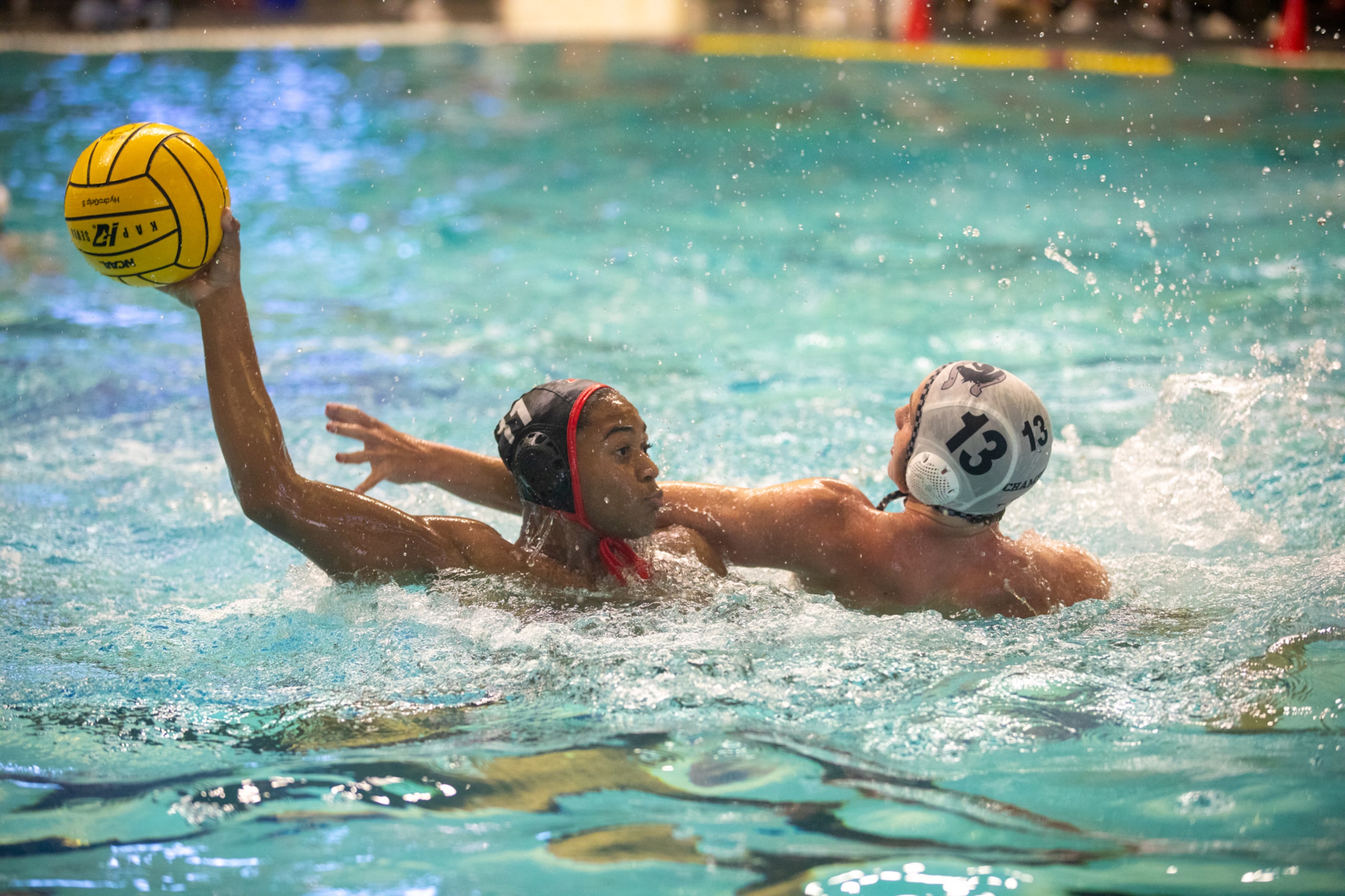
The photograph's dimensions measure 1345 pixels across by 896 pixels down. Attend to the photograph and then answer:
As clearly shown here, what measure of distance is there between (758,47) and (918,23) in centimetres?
234

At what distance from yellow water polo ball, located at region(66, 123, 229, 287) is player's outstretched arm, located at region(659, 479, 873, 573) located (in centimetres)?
153

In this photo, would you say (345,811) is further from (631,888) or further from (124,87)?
(124,87)

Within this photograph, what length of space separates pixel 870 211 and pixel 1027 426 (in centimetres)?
699

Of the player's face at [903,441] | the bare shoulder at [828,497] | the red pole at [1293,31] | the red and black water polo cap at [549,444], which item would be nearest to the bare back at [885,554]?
the bare shoulder at [828,497]

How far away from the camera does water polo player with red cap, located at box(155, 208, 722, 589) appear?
Answer: 119 inches

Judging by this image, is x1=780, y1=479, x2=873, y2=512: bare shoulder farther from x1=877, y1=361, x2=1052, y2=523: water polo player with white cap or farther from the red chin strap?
the red chin strap

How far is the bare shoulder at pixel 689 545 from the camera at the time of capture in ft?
11.7

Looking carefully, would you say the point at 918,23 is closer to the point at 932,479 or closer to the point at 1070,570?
the point at 1070,570

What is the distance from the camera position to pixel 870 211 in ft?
32.7

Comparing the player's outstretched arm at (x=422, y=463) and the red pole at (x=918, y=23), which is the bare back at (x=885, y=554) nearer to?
the player's outstretched arm at (x=422, y=463)

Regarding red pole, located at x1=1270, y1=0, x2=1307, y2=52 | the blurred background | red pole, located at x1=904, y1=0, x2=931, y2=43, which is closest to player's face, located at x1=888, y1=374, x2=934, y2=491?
red pole, located at x1=1270, y1=0, x2=1307, y2=52

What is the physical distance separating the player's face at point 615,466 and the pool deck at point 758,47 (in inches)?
524

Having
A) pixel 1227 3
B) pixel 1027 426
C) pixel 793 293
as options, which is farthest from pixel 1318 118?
pixel 1027 426

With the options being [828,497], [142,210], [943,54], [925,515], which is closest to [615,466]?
[828,497]
